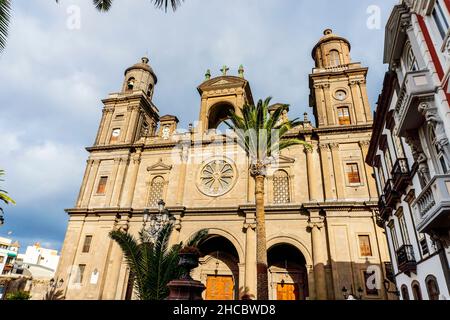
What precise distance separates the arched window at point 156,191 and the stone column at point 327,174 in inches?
554

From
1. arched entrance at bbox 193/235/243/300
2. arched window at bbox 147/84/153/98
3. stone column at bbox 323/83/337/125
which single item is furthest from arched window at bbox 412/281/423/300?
arched window at bbox 147/84/153/98

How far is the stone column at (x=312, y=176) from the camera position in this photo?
70.5ft

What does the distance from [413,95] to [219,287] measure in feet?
62.8

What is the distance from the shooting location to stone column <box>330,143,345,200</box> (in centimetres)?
2088

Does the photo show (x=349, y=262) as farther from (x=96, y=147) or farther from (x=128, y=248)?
(x=96, y=147)

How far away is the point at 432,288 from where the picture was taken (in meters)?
10.0

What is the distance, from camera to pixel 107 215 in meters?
24.5

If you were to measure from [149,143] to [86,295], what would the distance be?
46.2ft

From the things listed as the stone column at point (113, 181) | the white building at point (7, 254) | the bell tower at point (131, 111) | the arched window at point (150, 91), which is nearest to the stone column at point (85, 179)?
the bell tower at point (131, 111)

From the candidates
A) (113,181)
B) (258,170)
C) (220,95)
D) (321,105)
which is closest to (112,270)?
(113,181)

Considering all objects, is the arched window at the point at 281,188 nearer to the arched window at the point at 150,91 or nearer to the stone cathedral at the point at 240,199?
the stone cathedral at the point at 240,199

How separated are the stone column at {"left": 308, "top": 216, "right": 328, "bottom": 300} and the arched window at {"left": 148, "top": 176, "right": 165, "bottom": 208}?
1325cm

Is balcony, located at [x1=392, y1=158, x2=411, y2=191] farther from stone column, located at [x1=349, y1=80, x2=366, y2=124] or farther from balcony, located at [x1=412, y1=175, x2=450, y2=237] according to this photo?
stone column, located at [x1=349, y1=80, x2=366, y2=124]
